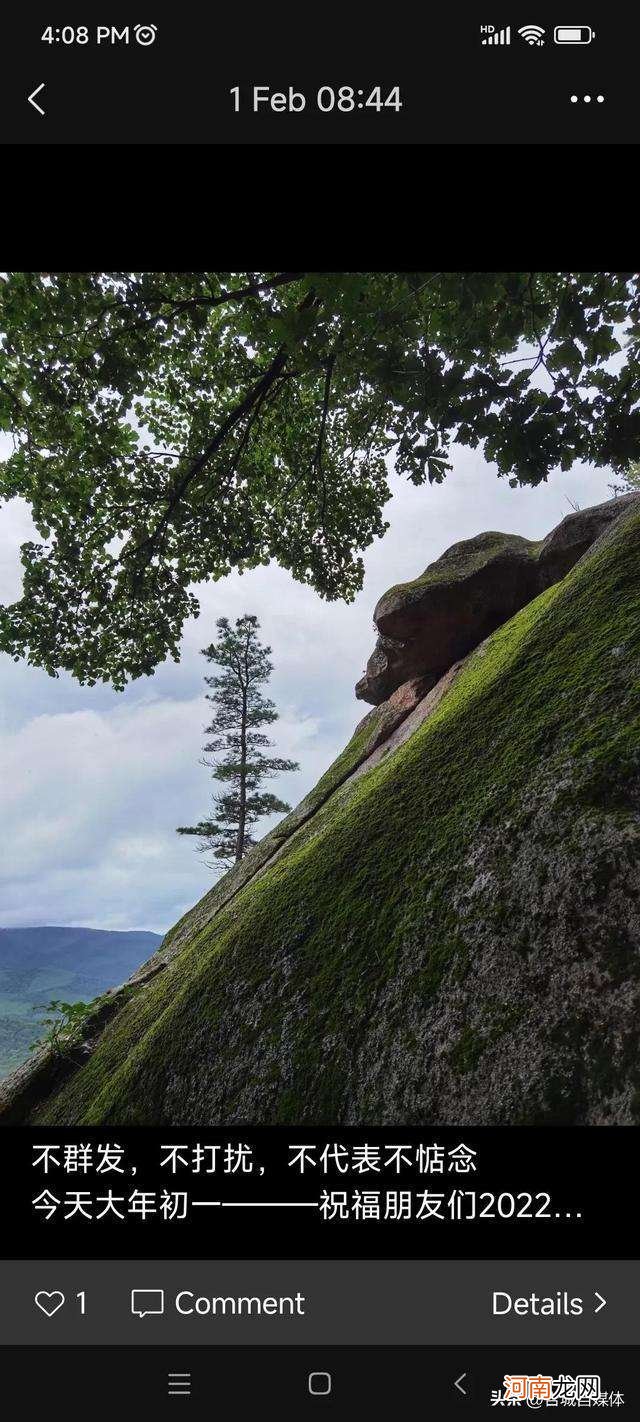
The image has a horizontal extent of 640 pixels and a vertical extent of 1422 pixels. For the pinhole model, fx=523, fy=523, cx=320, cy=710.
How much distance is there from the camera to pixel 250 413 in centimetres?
804

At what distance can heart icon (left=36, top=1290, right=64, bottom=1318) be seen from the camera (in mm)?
2432

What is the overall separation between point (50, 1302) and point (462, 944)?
9.05 ft

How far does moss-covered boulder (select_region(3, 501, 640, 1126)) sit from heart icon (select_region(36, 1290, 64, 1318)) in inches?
59.3

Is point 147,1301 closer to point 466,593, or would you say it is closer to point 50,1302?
point 50,1302

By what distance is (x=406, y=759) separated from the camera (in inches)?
248
